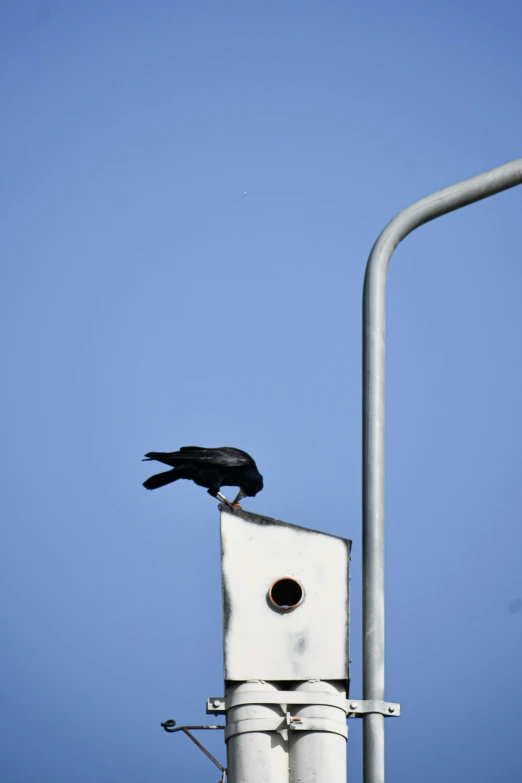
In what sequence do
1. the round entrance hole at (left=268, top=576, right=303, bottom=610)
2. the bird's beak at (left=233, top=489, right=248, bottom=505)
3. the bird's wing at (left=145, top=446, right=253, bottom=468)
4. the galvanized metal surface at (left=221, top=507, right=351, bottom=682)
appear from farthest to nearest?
the bird's beak at (left=233, top=489, right=248, bottom=505)
the bird's wing at (left=145, top=446, right=253, bottom=468)
the round entrance hole at (left=268, top=576, right=303, bottom=610)
the galvanized metal surface at (left=221, top=507, right=351, bottom=682)

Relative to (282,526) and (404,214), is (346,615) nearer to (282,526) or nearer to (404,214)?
(282,526)

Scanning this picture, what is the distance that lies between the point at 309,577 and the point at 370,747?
94 centimetres

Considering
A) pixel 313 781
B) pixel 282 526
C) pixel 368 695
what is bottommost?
pixel 313 781

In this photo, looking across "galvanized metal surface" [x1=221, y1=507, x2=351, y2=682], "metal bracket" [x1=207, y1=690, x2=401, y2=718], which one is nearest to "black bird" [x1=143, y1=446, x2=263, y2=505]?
"galvanized metal surface" [x1=221, y1=507, x2=351, y2=682]

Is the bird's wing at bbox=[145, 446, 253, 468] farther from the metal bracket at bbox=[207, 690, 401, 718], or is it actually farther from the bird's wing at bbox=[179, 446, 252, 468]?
the metal bracket at bbox=[207, 690, 401, 718]

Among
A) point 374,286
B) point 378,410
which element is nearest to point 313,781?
point 378,410

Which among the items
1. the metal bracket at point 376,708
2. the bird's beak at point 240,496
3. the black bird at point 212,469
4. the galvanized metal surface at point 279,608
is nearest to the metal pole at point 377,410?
the metal bracket at point 376,708

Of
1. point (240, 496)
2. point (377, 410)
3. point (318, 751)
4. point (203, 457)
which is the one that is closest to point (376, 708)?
point (318, 751)

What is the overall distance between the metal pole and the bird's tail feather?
3.71 m

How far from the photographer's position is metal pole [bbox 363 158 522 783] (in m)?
4.88

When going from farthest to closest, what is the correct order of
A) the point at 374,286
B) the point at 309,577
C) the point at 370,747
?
the point at 309,577
the point at 374,286
the point at 370,747

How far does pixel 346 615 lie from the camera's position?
5.43 meters

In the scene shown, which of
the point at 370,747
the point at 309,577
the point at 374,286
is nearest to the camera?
the point at 370,747

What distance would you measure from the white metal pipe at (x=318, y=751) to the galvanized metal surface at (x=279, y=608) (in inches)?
7.4
